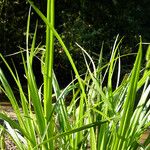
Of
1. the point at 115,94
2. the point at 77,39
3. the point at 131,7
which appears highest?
the point at 115,94

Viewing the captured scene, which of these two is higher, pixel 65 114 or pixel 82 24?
pixel 65 114

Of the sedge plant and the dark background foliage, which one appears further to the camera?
the dark background foliage

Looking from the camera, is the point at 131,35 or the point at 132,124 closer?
the point at 132,124

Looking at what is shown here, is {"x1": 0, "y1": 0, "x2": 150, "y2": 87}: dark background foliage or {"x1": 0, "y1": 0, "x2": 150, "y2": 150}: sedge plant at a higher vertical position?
{"x1": 0, "y1": 0, "x2": 150, "y2": 150}: sedge plant

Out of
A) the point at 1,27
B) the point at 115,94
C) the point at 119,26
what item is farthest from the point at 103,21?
the point at 115,94

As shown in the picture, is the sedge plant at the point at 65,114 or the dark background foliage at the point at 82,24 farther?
the dark background foliage at the point at 82,24

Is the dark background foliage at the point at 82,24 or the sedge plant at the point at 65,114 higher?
the sedge plant at the point at 65,114

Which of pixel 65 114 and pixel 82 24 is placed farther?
pixel 82 24

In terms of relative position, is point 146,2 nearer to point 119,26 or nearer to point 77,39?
point 119,26
